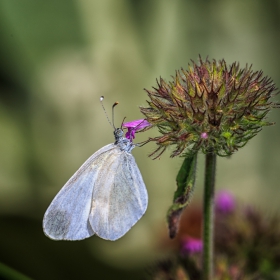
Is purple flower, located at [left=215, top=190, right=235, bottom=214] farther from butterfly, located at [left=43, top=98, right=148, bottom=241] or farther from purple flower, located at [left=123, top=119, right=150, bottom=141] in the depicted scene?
purple flower, located at [left=123, top=119, right=150, bottom=141]

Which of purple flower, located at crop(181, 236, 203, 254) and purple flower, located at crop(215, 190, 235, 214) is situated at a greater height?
purple flower, located at crop(215, 190, 235, 214)

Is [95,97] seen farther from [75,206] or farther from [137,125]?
[137,125]

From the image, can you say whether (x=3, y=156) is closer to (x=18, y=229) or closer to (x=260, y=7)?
(x=18, y=229)

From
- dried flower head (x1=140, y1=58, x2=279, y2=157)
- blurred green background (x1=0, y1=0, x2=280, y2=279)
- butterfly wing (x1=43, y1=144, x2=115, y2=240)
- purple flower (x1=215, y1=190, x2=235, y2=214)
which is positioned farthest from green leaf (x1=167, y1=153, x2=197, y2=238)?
blurred green background (x1=0, y1=0, x2=280, y2=279)

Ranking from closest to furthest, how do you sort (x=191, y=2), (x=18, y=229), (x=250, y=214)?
1. (x=250, y=214)
2. (x=18, y=229)
3. (x=191, y=2)

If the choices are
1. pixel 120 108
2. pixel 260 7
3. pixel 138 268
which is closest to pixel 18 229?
pixel 138 268

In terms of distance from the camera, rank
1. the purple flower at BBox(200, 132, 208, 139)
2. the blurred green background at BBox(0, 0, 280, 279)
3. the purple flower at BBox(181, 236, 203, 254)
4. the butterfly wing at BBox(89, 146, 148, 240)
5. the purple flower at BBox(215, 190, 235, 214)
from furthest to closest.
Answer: the blurred green background at BBox(0, 0, 280, 279), the purple flower at BBox(215, 190, 235, 214), the purple flower at BBox(181, 236, 203, 254), the butterfly wing at BBox(89, 146, 148, 240), the purple flower at BBox(200, 132, 208, 139)
